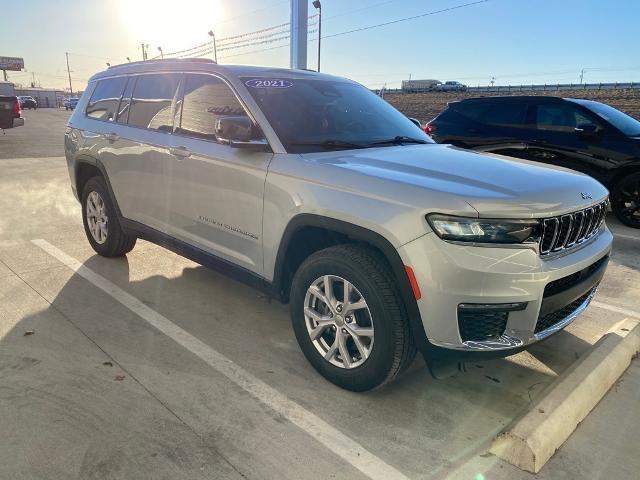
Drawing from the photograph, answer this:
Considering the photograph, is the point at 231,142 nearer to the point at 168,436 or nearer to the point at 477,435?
the point at 168,436

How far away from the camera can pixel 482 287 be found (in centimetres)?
234

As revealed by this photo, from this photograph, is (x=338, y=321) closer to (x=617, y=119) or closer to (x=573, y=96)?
(x=617, y=119)

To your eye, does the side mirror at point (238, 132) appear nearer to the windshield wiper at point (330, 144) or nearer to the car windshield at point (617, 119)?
the windshield wiper at point (330, 144)

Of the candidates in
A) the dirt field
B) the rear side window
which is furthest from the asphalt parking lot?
the dirt field

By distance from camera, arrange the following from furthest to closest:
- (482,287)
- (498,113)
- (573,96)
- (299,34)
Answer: (573,96) → (299,34) → (498,113) → (482,287)

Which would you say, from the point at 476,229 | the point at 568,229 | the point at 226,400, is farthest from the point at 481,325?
the point at 226,400

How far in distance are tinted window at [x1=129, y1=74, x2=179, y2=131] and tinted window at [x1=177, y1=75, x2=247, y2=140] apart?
0.20 metres

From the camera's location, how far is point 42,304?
396cm

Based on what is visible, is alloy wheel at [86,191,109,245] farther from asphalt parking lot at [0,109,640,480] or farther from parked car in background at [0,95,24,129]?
parked car in background at [0,95,24,129]

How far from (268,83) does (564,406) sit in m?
2.73

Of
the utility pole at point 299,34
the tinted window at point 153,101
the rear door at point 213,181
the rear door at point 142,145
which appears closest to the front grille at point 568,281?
the rear door at point 213,181

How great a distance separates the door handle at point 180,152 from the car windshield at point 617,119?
20.7ft

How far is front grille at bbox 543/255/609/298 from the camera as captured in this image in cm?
250

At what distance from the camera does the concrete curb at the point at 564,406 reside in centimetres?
231
